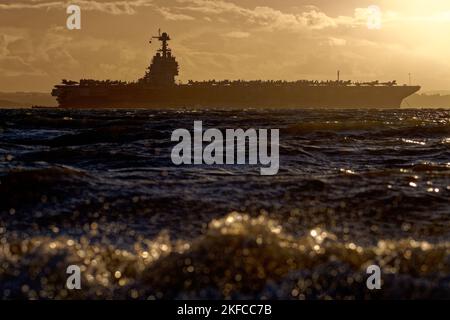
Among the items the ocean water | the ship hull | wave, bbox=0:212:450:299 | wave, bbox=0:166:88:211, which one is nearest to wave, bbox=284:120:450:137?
the ocean water

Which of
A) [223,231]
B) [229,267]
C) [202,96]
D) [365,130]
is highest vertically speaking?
[202,96]

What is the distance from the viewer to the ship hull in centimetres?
11244

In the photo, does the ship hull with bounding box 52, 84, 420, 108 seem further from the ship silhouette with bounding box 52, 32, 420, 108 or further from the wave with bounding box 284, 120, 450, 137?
the wave with bounding box 284, 120, 450, 137

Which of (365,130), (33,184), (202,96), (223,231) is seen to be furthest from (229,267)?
(202,96)

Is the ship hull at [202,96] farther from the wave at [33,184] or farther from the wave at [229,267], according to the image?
the wave at [229,267]

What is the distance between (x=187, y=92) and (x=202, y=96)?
→ 12.0ft

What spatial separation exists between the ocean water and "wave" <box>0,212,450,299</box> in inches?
0.5

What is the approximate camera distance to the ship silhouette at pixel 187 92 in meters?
113

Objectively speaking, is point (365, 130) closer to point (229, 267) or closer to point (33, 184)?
point (33, 184)

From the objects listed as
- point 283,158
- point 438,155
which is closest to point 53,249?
point 283,158

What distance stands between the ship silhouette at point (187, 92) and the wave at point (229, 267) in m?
110

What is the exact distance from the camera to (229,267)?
3857 mm

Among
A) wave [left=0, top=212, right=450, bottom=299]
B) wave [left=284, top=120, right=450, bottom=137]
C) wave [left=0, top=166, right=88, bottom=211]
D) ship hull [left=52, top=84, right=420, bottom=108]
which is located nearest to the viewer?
wave [left=0, top=212, right=450, bottom=299]
